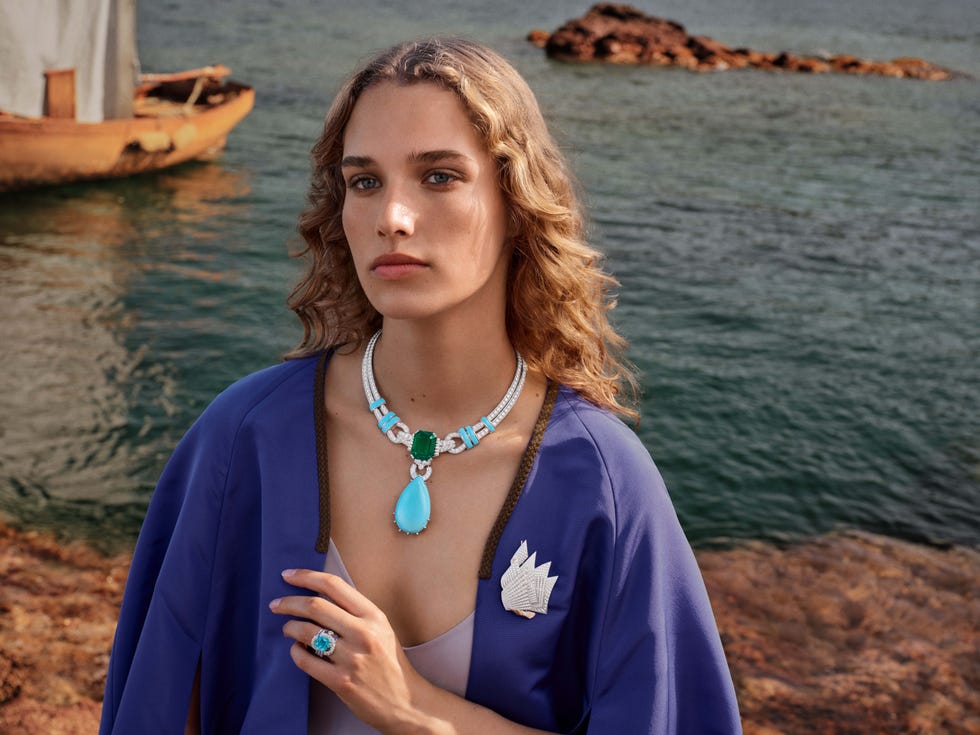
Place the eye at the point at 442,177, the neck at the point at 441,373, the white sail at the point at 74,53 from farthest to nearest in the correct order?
the white sail at the point at 74,53 → the neck at the point at 441,373 → the eye at the point at 442,177

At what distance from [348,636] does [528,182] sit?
35.9 inches

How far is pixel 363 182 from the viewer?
207cm

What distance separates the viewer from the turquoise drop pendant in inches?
81.0

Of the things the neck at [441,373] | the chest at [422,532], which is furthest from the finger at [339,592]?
the neck at [441,373]

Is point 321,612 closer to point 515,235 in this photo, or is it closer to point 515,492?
point 515,492

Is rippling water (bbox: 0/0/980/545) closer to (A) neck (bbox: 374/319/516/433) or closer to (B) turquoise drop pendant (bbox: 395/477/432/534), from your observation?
(A) neck (bbox: 374/319/516/433)

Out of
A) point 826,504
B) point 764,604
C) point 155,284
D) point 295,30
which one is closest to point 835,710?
point 764,604

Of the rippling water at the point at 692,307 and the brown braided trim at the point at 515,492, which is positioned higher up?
the brown braided trim at the point at 515,492

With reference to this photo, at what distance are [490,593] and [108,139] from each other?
1290 cm

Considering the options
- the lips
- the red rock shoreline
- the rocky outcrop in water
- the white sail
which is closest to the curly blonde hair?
the lips

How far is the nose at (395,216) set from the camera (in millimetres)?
1970

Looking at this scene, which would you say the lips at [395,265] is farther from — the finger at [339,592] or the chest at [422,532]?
the finger at [339,592]

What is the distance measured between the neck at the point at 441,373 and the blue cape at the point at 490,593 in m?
0.15

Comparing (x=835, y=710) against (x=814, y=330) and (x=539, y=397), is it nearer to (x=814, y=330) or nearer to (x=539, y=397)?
(x=539, y=397)
